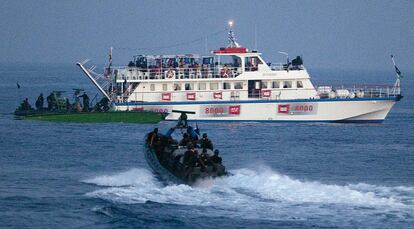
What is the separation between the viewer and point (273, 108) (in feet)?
207

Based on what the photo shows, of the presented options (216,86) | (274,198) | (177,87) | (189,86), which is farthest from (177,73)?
(274,198)

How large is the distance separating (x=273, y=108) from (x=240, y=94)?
238 cm

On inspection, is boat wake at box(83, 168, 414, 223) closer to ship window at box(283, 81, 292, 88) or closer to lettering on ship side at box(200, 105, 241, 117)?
lettering on ship side at box(200, 105, 241, 117)

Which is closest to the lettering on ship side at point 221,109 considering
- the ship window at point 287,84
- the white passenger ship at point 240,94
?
the white passenger ship at point 240,94

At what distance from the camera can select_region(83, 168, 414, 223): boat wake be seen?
3134 cm

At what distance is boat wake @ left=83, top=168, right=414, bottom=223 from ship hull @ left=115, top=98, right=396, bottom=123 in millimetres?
25508

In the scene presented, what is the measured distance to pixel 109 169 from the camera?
4262 cm

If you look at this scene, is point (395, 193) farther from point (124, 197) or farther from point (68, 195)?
point (68, 195)

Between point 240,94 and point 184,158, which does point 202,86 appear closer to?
point 240,94

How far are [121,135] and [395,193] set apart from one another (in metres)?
25.7

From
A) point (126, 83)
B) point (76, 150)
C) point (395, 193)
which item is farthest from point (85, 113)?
point (395, 193)

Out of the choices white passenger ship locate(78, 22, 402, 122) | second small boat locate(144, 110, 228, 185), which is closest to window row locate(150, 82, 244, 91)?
white passenger ship locate(78, 22, 402, 122)

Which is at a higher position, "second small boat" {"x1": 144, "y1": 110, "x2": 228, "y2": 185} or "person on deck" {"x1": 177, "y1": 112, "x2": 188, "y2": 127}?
"person on deck" {"x1": 177, "y1": 112, "x2": 188, "y2": 127}

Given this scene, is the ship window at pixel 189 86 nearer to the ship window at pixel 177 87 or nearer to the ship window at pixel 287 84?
the ship window at pixel 177 87
